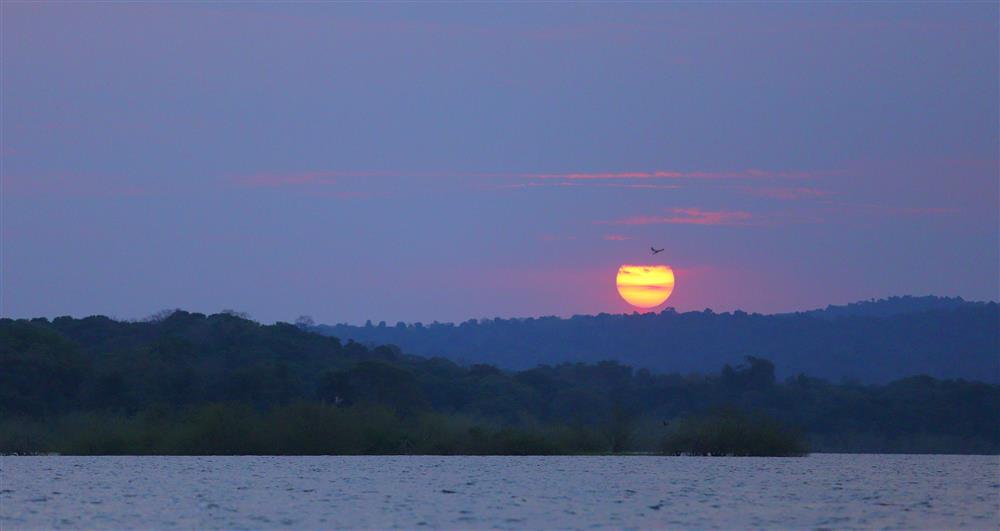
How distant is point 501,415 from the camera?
74.9 m

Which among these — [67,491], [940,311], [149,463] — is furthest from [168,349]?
[940,311]

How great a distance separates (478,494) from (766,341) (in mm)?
102781

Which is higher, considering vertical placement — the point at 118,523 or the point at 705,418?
the point at 705,418

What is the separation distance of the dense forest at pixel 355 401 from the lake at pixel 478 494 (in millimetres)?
4440

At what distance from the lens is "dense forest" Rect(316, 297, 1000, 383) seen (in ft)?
392

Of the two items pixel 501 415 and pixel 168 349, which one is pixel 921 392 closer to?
pixel 501 415

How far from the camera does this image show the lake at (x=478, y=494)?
98.6 feet

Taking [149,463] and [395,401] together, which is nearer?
[149,463]

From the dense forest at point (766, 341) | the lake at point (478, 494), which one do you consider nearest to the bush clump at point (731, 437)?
the lake at point (478, 494)

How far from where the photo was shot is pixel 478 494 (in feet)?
120

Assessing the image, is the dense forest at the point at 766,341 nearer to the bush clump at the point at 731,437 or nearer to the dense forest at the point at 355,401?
the dense forest at the point at 355,401

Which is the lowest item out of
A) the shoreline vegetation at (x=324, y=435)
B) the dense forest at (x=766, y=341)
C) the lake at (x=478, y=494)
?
the lake at (x=478, y=494)

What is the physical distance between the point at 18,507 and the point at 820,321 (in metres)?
117

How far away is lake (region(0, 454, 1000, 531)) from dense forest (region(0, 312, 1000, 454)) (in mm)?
4440
